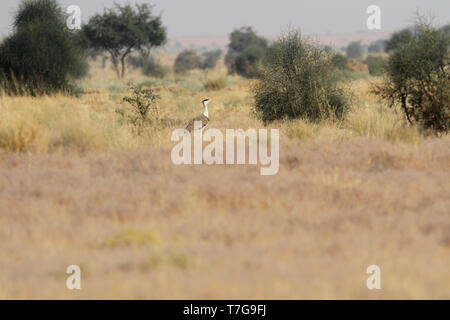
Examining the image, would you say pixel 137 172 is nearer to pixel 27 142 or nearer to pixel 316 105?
pixel 27 142

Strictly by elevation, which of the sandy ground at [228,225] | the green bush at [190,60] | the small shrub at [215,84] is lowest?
the sandy ground at [228,225]

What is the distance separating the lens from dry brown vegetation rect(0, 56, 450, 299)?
166 inches

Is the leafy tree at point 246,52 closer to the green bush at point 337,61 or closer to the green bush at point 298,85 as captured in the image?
the green bush at point 337,61

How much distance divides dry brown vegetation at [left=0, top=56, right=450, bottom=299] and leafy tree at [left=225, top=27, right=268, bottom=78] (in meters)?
16.9

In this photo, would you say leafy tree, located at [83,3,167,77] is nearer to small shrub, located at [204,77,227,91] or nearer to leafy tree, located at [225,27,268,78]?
leafy tree, located at [225,27,268,78]

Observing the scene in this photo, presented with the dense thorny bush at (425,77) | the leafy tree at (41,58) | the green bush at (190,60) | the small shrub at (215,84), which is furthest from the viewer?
the green bush at (190,60)

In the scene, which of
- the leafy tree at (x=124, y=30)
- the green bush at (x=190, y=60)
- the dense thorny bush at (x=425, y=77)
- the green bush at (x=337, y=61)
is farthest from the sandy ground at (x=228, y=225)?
the green bush at (x=190, y=60)

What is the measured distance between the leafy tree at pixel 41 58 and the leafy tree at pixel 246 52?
319 inches

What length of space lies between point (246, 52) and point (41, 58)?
2473 centimetres

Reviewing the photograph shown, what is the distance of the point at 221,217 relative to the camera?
5.79 meters

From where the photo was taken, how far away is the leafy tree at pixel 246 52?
42.4m

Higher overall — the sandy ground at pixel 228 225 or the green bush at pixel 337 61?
the green bush at pixel 337 61

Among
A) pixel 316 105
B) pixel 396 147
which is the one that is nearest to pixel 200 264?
pixel 396 147

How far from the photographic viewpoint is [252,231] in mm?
5371
